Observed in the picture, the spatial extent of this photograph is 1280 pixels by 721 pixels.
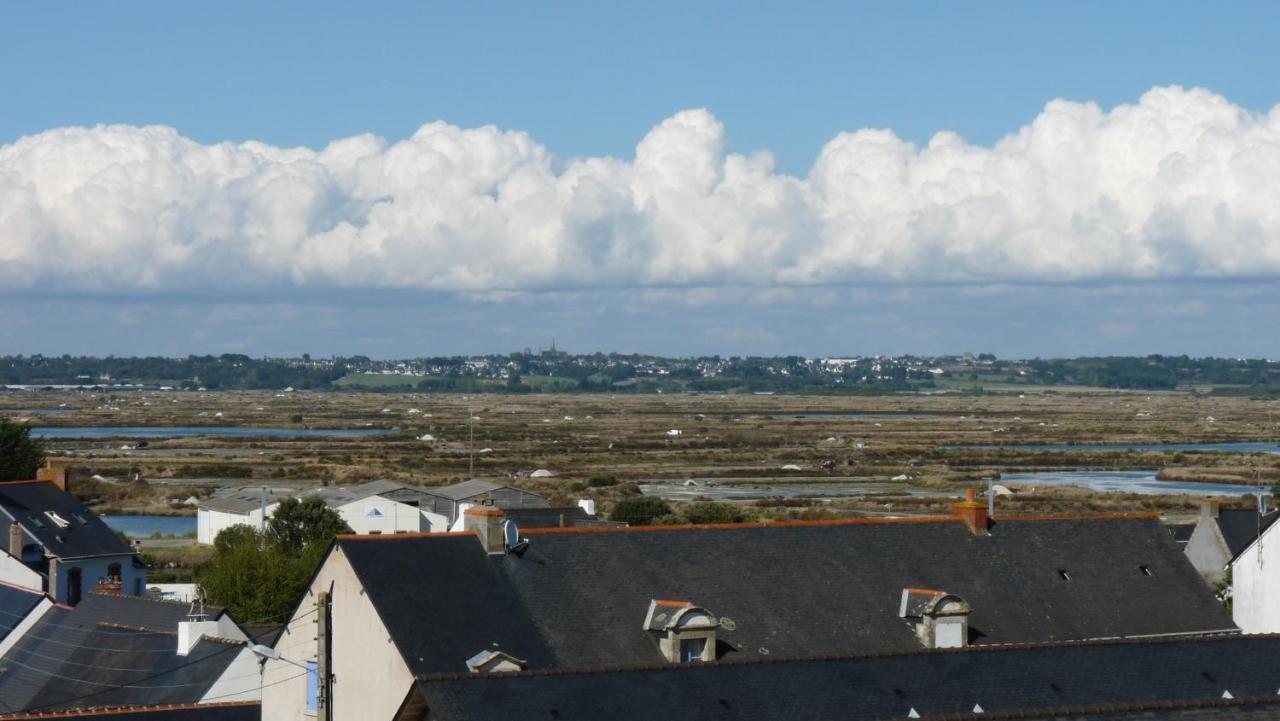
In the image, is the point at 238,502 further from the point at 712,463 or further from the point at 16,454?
the point at 712,463

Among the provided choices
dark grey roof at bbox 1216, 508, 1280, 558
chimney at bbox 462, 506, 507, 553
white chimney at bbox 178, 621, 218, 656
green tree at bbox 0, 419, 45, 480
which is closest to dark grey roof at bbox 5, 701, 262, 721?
white chimney at bbox 178, 621, 218, 656

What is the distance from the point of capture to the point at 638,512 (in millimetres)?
73750

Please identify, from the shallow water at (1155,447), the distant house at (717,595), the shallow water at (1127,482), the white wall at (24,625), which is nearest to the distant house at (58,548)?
the white wall at (24,625)

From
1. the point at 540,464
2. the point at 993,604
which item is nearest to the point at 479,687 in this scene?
the point at 993,604

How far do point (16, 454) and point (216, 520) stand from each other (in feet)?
31.0

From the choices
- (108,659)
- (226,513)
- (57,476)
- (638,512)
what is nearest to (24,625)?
(108,659)

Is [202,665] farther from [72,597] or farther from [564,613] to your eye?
[72,597]

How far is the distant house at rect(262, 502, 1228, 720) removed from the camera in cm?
2516

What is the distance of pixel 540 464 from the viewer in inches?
5167

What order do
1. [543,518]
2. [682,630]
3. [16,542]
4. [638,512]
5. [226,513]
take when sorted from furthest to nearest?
[226,513] < [638,512] < [543,518] < [16,542] < [682,630]

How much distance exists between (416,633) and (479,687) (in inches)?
223

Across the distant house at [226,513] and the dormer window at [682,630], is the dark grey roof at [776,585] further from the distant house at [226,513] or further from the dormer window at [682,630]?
the distant house at [226,513]

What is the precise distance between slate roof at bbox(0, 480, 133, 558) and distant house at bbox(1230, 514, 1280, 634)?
30.9m

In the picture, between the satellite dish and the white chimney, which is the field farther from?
the satellite dish
